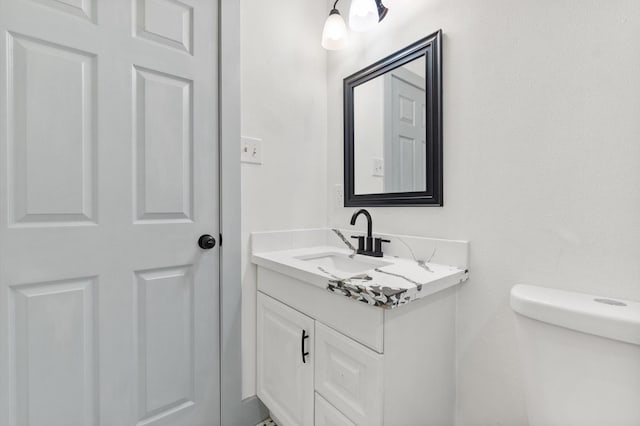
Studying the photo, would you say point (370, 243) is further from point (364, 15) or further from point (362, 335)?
point (364, 15)

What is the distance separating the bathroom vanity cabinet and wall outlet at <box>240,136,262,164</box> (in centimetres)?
51

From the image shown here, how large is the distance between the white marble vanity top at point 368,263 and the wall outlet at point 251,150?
0.34 m

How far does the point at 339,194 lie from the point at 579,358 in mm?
1102

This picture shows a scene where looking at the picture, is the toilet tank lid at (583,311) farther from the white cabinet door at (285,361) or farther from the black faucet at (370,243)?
the white cabinet door at (285,361)

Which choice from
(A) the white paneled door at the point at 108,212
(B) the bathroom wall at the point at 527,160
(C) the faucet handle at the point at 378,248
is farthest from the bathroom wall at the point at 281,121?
(B) the bathroom wall at the point at 527,160

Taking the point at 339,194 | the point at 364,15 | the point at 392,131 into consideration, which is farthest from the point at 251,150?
the point at 364,15

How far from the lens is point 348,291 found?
845mm

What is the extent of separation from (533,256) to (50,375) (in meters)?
1.55

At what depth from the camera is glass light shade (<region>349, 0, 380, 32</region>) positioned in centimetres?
125

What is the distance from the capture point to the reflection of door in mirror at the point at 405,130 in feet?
3.92

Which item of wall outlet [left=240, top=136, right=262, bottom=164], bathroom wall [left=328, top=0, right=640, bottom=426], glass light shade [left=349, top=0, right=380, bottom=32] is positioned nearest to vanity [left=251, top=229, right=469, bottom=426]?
bathroom wall [left=328, top=0, right=640, bottom=426]

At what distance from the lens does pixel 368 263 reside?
1265mm

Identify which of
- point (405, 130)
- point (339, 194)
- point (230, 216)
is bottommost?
point (230, 216)

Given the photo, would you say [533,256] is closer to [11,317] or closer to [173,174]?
[173,174]
